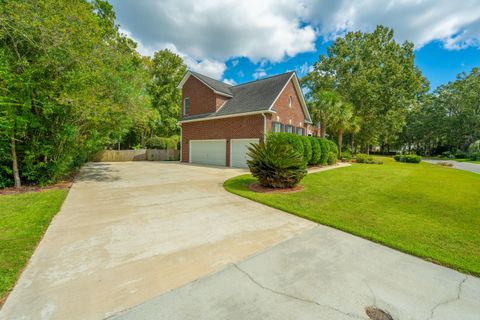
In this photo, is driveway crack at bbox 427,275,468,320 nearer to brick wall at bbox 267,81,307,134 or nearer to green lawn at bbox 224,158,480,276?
green lawn at bbox 224,158,480,276

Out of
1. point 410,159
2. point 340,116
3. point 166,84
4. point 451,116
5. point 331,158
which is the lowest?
point 410,159

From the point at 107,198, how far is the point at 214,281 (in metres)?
5.48

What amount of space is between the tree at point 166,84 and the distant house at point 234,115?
27.4ft

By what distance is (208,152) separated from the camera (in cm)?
1728

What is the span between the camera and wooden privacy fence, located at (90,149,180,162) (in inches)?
816

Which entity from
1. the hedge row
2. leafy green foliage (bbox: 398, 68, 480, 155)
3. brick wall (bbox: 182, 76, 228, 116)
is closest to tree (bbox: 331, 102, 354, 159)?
the hedge row

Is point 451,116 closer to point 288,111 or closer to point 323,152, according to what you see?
point 323,152

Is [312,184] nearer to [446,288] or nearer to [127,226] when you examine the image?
[446,288]

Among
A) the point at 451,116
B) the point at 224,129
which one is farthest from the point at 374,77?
the point at 451,116

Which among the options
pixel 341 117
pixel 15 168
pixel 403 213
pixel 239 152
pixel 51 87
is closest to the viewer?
pixel 403 213

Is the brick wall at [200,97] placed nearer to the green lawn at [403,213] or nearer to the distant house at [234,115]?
the distant house at [234,115]

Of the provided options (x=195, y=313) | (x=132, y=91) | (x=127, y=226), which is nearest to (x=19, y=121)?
(x=132, y=91)

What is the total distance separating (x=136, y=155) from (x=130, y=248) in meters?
21.2

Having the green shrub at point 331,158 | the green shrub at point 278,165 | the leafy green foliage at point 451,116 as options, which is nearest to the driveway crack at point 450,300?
the green shrub at point 278,165
